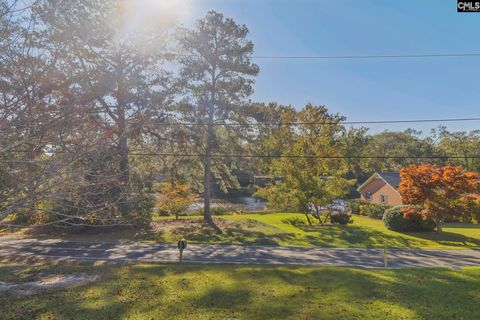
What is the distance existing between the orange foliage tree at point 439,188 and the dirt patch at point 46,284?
19.0m

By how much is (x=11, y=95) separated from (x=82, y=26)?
2.85m

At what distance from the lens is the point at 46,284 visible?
9320 millimetres

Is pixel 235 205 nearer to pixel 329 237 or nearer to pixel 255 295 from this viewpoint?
pixel 329 237

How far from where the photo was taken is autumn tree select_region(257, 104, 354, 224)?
22781 mm

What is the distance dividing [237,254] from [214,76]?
1448 centimetres

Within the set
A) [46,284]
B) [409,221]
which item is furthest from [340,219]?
[46,284]

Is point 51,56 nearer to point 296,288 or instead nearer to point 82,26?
point 82,26

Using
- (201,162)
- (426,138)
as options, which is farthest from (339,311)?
(426,138)

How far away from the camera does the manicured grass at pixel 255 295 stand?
6.96m

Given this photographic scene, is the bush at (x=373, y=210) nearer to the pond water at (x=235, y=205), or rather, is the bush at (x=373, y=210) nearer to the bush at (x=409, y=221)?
the bush at (x=409, y=221)

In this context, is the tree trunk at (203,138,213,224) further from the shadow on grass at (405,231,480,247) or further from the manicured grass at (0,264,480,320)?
the shadow on grass at (405,231,480,247)

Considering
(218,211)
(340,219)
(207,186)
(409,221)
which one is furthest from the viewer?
(218,211)

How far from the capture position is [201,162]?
923 inches

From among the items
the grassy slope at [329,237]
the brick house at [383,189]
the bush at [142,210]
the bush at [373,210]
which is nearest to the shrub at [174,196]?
the bush at [142,210]
